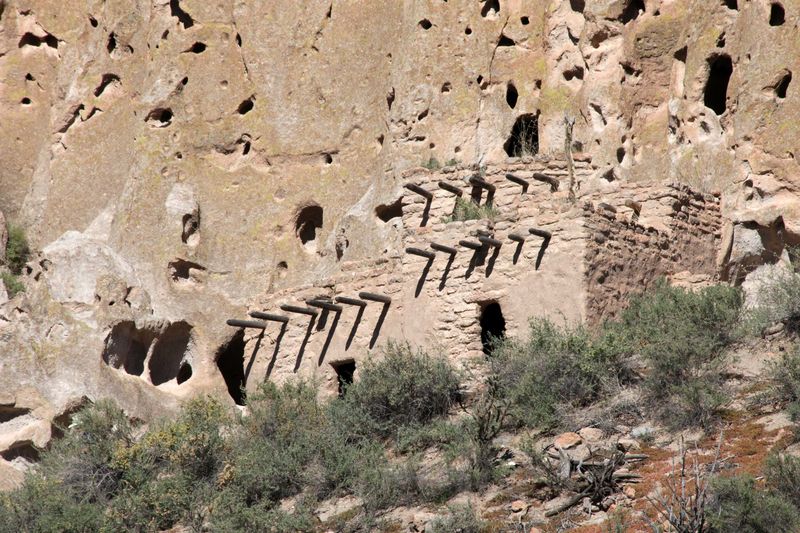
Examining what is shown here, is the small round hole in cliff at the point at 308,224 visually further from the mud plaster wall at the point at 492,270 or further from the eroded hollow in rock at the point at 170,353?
the mud plaster wall at the point at 492,270

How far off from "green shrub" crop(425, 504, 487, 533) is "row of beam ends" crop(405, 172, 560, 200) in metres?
7.12

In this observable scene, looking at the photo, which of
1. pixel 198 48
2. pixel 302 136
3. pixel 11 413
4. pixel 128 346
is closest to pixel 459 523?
pixel 11 413

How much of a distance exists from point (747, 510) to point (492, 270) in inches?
294

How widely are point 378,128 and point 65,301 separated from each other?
6886mm

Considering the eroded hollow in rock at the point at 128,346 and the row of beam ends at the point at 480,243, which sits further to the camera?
the eroded hollow in rock at the point at 128,346

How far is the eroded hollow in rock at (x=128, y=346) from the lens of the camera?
80.0 feet

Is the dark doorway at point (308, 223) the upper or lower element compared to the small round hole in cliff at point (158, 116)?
lower

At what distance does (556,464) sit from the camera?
16406mm

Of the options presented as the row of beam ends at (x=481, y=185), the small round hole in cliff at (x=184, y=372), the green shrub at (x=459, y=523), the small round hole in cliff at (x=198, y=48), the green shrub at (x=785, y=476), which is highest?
the small round hole in cliff at (x=198, y=48)

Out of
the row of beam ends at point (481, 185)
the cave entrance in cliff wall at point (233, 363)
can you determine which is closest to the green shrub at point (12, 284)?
the cave entrance in cliff wall at point (233, 363)

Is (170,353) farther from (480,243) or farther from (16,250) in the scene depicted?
(480,243)

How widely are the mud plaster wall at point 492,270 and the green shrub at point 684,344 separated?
909 millimetres

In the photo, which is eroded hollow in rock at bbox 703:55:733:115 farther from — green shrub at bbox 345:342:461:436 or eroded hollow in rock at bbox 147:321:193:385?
eroded hollow in rock at bbox 147:321:193:385

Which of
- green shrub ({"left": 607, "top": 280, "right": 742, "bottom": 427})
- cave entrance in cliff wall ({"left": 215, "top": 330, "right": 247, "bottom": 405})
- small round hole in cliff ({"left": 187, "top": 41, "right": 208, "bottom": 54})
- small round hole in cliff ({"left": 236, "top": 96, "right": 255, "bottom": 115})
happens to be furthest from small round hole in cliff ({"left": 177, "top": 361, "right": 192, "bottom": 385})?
green shrub ({"left": 607, "top": 280, "right": 742, "bottom": 427})
